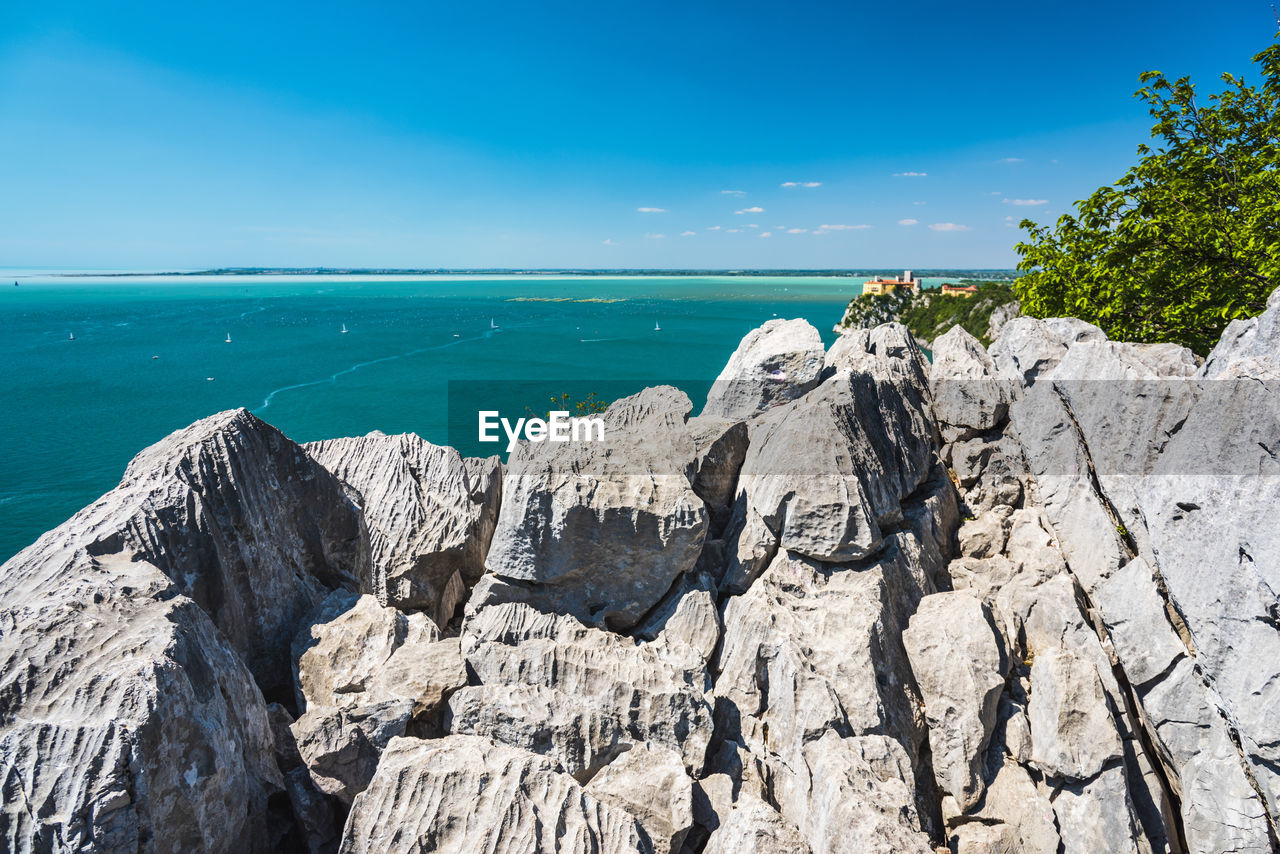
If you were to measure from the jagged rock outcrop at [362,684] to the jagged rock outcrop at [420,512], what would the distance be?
4.57ft

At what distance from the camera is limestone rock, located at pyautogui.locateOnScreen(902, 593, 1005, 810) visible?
762 cm

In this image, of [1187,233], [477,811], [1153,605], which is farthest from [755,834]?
[1187,233]

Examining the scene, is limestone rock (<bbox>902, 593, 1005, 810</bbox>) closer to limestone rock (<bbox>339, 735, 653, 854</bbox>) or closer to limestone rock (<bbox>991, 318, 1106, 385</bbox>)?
limestone rock (<bbox>339, 735, 653, 854</bbox>)

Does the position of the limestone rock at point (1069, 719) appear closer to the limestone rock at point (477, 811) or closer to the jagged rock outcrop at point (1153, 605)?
the jagged rock outcrop at point (1153, 605)

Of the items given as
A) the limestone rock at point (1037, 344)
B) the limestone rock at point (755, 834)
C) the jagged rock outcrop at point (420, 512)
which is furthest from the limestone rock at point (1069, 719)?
the jagged rock outcrop at point (420, 512)

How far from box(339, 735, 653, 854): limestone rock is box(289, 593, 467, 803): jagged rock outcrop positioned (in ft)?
2.53

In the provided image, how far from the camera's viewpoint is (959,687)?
791cm

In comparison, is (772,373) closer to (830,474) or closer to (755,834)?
(830,474)

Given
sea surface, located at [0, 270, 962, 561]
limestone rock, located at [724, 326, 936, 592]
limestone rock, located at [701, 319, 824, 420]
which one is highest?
limestone rock, located at [701, 319, 824, 420]

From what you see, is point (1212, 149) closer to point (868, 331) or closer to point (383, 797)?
point (868, 331)

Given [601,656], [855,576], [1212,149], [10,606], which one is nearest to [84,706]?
[10,606]

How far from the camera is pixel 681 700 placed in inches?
290

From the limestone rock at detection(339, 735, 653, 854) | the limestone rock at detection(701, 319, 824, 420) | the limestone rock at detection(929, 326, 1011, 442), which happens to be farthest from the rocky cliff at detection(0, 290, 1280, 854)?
the limestone rock at detection(701, 319, 824, 420)

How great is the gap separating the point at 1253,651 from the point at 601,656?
23.9ft
